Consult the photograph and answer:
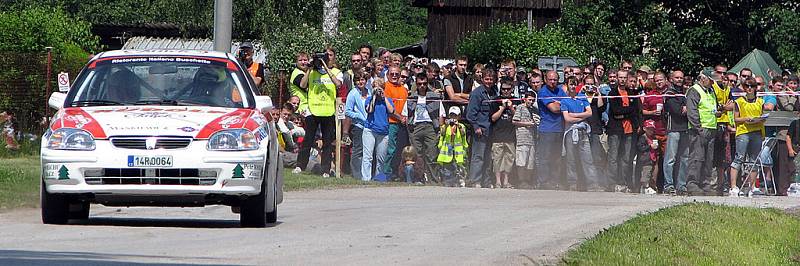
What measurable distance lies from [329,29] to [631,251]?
38532mm

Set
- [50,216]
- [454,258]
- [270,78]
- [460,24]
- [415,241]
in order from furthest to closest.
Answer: [460,24] < [270,78] < [50,216] < [415,241] < [454,258]

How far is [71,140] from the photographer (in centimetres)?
1286

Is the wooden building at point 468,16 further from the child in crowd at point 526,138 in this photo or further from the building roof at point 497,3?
the child in crowd at point 526,138

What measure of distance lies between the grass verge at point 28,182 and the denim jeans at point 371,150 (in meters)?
0.25

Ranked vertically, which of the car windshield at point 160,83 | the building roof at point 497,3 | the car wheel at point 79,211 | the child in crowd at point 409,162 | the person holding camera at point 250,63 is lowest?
the car wheel at point 79,211

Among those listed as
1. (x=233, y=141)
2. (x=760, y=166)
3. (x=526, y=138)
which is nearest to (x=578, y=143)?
(x=526, y=138)

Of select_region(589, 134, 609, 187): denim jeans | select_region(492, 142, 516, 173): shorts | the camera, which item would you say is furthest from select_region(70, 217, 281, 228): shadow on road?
select_region(589, 134, 609, 187): denim jeans

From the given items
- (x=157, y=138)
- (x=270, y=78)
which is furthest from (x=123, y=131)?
(x=270, y=78)

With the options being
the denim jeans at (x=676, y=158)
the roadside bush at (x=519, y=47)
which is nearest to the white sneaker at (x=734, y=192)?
the denim jeans at (x=676, y=158)

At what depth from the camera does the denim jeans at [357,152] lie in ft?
75.2

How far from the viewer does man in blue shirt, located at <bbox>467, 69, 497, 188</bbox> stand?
2281cm

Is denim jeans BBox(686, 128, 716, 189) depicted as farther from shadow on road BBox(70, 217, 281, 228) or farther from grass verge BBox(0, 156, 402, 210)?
shadow on road BBox(70, 217, 281, 228)

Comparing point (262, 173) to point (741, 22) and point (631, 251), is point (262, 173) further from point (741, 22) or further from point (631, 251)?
point (741, 22)

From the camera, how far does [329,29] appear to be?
1961 inches
